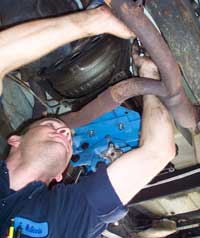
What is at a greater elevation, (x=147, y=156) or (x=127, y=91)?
(x=127, y=91)

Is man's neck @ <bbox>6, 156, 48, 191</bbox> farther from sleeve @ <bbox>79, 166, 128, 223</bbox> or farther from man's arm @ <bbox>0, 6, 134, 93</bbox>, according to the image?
man's arm @ <bbox>0, 6, 134, 93</bbox>

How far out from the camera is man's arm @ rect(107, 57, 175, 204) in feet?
3.86

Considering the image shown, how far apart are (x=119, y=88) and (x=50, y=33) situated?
0.23m

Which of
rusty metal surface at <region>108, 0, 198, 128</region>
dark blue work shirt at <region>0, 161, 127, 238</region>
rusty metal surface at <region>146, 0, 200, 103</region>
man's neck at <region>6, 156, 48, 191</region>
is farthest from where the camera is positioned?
man's neck at <region>6, 156, 48, 191</region>

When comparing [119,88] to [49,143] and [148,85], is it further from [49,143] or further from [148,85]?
[49,143]

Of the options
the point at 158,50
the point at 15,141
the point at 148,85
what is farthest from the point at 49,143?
the point at 158,50

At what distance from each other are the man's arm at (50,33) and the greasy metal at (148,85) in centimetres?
5

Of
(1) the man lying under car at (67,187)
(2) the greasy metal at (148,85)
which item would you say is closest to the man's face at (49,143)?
→ (1) the man lying under car at (67,187)

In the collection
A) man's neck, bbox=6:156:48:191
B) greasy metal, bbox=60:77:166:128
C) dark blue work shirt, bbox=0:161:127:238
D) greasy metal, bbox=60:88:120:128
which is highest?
greasy metal, bbox=60:77:166:128

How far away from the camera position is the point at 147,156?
46.9 inches

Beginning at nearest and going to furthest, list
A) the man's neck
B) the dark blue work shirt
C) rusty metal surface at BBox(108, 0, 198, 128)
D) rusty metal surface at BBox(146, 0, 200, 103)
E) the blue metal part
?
1. rusty metal surface at BBox(108, 0, 198, 128)
2. rusty metal surface at BBox(146, 0, 200, 103)
3. the dark blue work shirt
4. the man's neck
5. the blue metal part

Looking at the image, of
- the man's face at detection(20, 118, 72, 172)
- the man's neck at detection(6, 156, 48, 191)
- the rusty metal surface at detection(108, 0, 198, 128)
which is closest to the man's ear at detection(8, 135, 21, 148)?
the man's face at detection(20, 118, 72, 172)

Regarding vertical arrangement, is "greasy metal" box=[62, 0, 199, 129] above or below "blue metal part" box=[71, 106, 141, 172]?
above

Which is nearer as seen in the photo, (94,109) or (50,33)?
(50,33)
